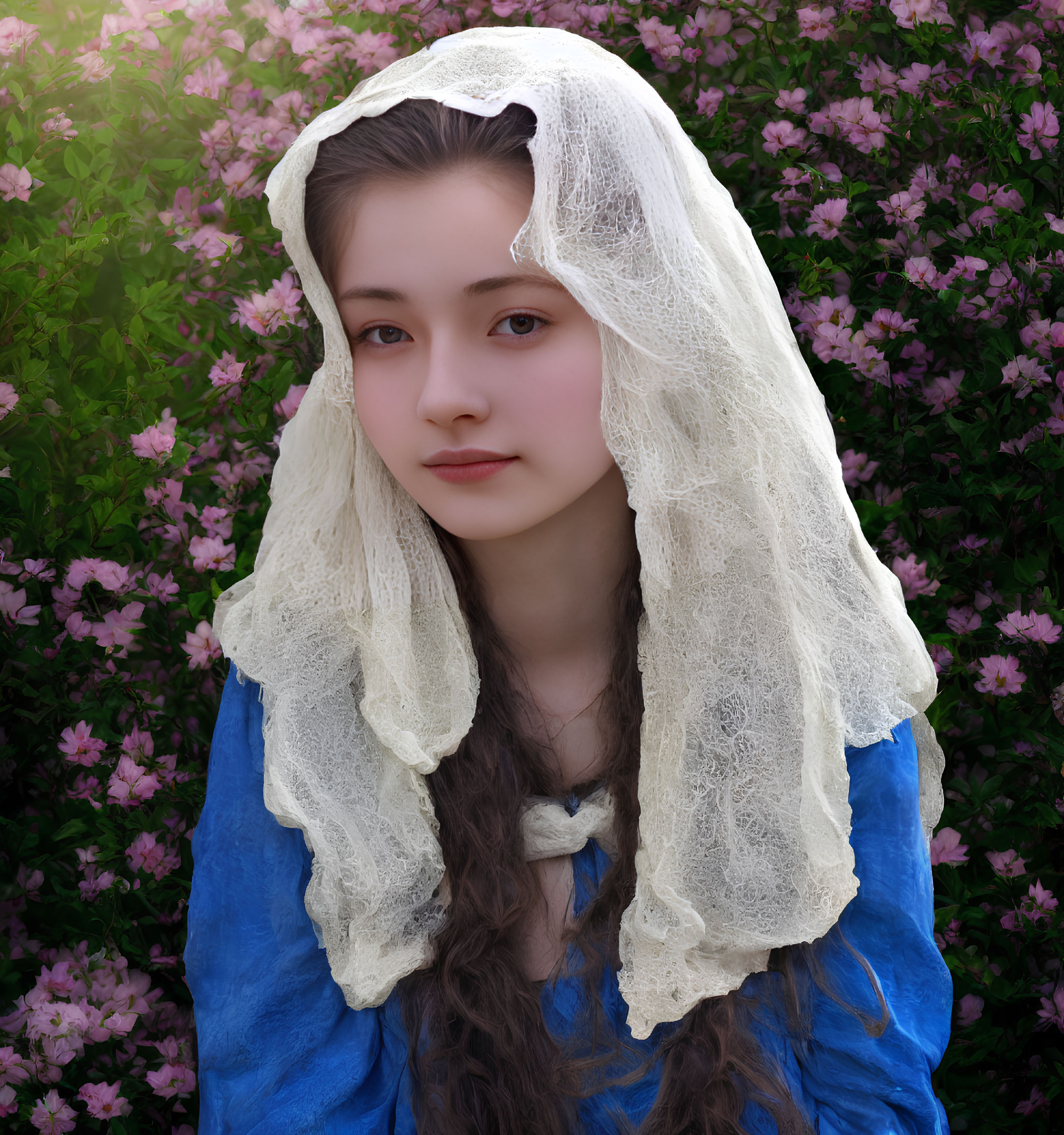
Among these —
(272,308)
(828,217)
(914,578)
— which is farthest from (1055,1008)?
(272,308)

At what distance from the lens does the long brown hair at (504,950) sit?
96cm

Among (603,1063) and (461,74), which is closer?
(461,74)

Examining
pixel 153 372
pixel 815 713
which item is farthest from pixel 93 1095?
pixel 815 713

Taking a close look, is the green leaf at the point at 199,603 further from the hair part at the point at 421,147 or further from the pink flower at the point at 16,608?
the hair part at the point at 421,147

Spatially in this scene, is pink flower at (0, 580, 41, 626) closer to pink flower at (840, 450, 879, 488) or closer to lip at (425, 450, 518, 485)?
lip at (425, 450, 518, 485)

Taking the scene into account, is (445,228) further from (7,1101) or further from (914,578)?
(7,1101)

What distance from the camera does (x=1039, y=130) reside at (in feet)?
4.80

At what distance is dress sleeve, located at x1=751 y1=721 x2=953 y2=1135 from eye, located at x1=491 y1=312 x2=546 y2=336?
555 millimetres

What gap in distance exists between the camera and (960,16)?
5.18 ft

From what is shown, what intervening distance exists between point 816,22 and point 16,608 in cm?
147

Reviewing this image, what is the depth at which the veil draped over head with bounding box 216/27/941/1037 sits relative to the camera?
3.11 ft

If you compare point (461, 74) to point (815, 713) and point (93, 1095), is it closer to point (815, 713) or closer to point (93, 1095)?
point (815, 713)

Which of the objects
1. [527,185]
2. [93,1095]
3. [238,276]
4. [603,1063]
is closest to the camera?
[527,185]

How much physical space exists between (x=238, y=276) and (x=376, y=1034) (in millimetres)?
1096
